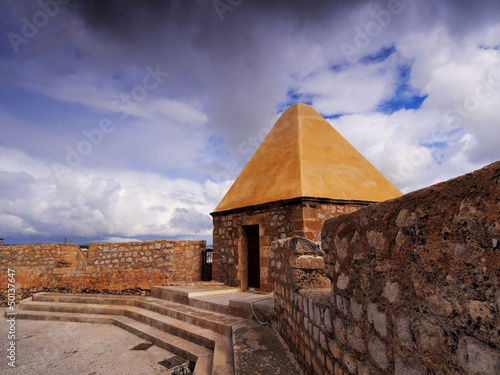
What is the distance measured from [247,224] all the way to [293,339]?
216 inches

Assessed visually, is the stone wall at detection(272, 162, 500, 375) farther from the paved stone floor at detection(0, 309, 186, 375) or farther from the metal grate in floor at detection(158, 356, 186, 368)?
the paved stone floor at detection(0, 309, 186, 375)

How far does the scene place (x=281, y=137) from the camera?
10258mm

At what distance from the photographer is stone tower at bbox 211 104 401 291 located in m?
7.63

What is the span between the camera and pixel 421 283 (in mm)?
1203

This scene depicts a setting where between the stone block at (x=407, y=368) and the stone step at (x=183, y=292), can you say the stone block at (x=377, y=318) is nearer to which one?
the stone block at (x=407, y=368)

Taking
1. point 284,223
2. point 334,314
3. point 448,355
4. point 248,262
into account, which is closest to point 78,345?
point 248,262

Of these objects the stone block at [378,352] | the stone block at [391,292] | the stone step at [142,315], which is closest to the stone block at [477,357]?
the stone block at [391,292]

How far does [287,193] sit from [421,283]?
6.62 metres

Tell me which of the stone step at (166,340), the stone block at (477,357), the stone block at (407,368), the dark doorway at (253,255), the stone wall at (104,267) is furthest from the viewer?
the stone wall at (104,267)

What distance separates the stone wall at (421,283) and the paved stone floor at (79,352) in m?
3.86
